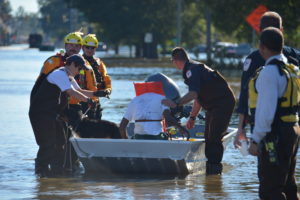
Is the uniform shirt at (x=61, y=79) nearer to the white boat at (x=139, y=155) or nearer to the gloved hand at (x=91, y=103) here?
the gloved hand at (x=91, y=103)

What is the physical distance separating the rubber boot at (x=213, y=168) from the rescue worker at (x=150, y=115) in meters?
0.67

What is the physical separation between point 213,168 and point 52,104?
7.21ft

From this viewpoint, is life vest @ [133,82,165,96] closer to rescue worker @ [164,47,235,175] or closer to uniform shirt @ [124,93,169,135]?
uniform shirt @ [124,93,169,135]

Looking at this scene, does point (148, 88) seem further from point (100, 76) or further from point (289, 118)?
point (289, 118)

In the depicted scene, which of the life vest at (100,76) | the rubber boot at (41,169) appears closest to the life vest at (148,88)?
the rubber boot at (41,169)

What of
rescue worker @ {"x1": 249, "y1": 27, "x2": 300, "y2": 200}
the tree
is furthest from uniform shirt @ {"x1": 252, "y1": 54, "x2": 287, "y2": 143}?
the tree

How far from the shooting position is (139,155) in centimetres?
1245

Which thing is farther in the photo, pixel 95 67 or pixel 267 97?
pixel 95 67

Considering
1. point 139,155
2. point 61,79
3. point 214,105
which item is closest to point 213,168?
point 214,105

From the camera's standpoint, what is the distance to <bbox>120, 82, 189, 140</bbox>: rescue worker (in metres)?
12.5

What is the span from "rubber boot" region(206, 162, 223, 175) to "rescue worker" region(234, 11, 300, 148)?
3512mm

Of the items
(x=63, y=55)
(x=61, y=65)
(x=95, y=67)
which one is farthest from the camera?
(x=95, y=67)

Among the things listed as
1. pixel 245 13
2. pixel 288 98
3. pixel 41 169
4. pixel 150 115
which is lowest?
pixel 41 169

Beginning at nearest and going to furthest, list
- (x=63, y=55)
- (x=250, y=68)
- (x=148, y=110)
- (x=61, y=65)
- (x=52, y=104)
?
(x=250, y=68)
(x=148, y=110)
(x=52, y=104)
(x=61, y=65)
(x=63, y=55)
